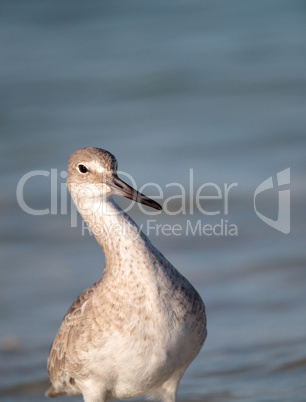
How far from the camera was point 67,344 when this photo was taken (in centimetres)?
606

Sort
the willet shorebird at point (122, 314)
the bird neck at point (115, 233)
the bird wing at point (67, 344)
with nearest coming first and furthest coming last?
the willet shorebird at point (122, 314) < the bird neck at point (115, 233) < the bird wing at point (67, 344)

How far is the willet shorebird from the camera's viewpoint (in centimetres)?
568

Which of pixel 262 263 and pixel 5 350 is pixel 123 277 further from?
pixel 262 263

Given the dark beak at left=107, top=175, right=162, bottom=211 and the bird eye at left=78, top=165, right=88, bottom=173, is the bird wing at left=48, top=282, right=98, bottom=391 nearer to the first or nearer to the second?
the dark beak at left=107, top=175, right=162, bottom=211

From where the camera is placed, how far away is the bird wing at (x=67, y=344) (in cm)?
597

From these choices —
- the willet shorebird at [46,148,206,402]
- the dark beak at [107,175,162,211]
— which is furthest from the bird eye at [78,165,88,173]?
the dark beak at [107,175,162,211]

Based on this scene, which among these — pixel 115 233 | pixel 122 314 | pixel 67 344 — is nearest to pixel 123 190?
pixel 115 233

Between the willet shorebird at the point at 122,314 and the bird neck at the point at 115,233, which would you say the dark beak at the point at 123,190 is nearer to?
the willet shorebird at the point at 122,314

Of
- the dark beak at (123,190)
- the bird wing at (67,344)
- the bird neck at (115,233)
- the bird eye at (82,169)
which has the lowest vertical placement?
the bird wing at (67,344)

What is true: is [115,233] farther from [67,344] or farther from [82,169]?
[67,344]

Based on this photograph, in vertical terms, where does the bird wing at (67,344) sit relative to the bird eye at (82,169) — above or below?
below

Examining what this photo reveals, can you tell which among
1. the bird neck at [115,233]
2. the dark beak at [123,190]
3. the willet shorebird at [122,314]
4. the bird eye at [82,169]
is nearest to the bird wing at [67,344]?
the willet shorebird at [122,314]

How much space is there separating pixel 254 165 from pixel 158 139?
5.26ft

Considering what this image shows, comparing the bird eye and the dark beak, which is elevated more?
the bird eye
